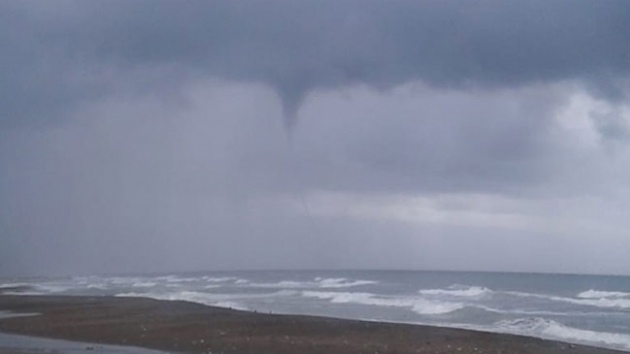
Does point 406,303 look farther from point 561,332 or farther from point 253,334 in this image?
point 253,334

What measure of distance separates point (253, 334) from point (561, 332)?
1170cm

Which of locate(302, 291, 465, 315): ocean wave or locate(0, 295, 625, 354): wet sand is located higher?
locate(302, 291, 465, 315): ocean wave

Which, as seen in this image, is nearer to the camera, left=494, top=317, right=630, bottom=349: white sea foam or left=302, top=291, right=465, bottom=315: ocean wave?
left=494, top=317, right=630, bottom=349: white sea foam

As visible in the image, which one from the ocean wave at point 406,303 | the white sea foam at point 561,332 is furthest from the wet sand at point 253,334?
the ocean wave at point 406,303

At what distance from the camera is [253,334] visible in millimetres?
25656

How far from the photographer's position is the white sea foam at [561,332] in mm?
26672

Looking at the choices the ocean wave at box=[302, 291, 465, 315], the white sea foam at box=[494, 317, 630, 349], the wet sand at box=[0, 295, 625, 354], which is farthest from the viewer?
the ocean wave at box=[302, 291, 465, 315]

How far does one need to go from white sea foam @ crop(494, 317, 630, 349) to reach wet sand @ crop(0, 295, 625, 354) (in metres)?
2.34

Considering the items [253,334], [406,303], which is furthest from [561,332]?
[406,303]

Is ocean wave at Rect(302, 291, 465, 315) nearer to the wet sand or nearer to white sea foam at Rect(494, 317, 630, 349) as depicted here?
white sea foam at Rect(494, 317, 630, 349)

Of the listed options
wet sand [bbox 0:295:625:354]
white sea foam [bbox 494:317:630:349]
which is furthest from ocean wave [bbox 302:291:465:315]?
wet sand [bbox 0:295:625:354]

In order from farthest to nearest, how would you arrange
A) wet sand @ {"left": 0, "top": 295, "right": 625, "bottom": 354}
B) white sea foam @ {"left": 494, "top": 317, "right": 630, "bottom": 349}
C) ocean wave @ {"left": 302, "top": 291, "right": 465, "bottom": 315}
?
ocean wave @ {"left": 302, "top": 291, "right": 465, "bottom": 315} → white sea foam @ {"left": 494, "top": 317, "right": 630, "bottom": 349} → wet sand @ {"left": 0, "top": 295, "right": 625, "bottom": 354}

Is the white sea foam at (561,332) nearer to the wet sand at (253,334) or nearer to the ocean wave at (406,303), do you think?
the wet sand at (253,334)

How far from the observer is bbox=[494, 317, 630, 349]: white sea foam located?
26.7 m
